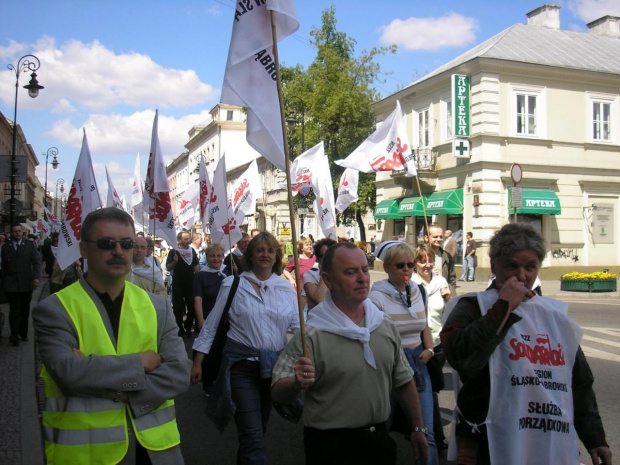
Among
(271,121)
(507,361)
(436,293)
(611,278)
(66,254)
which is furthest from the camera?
(611,278)

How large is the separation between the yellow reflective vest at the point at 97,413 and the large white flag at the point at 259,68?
124 centimetres

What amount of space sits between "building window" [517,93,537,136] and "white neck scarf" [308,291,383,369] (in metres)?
25.5

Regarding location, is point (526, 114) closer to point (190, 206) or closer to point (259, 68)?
point (190, 206)

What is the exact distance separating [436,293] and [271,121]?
319cm

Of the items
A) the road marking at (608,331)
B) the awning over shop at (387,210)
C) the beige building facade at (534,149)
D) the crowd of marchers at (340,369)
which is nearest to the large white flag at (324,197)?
the road marking at (608,331)

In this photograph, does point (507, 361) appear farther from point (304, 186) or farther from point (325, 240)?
point (304, 186)

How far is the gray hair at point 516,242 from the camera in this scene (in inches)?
114

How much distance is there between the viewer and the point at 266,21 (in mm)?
3672

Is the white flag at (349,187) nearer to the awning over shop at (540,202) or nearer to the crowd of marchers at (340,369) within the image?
the crowd of marchers at (340,369)

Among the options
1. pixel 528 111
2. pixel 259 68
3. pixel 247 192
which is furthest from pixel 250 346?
pixel 528 111

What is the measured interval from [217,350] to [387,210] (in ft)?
90.7

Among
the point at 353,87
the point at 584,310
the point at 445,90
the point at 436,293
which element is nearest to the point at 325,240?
the point at 436,293

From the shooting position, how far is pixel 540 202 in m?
26.3

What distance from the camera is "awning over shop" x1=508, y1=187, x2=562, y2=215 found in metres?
26.0
